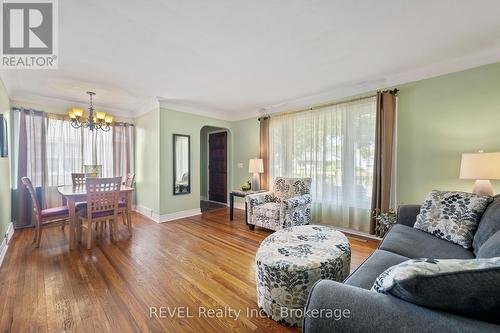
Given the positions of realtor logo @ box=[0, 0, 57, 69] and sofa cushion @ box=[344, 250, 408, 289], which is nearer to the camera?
sofa cushion @ box=[344, 250, 408, 289]

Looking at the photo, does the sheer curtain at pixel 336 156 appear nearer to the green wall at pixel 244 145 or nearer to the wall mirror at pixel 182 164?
the green wall at pixel 244 145

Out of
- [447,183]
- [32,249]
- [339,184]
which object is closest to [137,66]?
[32,249]

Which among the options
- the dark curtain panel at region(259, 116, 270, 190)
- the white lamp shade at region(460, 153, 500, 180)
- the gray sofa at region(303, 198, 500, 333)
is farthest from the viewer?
the dark curtain panel at region(259, 116, 270, 190)

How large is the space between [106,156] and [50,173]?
3.20 ft

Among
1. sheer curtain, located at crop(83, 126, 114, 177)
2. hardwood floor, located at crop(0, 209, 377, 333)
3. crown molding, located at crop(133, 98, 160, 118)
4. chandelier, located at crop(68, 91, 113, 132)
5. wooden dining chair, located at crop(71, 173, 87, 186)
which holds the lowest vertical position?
hardwood floor, located at crop(0, 209, 377, 333)

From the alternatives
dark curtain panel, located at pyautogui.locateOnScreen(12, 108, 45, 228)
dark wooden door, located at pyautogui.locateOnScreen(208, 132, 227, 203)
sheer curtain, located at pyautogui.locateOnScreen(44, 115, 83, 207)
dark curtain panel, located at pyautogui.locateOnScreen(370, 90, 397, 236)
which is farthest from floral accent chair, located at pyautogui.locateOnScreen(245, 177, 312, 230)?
dark curtain panel, located at pyautogui.locateOnScreen(12, 108, 45, 228)

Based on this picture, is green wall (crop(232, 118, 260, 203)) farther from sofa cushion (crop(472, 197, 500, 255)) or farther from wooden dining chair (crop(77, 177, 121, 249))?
sofa cushion (crop(472, 197, 500, 255))

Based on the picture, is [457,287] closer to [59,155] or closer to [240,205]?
[240,205]

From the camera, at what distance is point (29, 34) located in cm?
205

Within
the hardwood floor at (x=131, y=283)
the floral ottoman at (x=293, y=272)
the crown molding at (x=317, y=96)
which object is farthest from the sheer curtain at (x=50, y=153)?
the floral ottoman at (x=293, y=272)

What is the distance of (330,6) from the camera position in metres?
1.72

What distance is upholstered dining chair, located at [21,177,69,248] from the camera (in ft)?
9.46

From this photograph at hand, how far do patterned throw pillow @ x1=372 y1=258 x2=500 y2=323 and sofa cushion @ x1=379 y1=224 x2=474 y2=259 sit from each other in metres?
0.99

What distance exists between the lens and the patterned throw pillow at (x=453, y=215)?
5.85 feet
